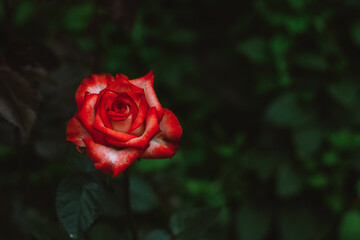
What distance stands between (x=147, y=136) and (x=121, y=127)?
0.16 feet

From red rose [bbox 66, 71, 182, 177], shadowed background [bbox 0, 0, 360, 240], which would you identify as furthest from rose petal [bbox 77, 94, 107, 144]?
shadowed background [bbox 0, 0, 360, 240]

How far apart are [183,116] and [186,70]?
244 millimetres

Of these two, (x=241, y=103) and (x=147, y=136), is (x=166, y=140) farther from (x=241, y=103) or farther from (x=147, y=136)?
(x=241, y=103)

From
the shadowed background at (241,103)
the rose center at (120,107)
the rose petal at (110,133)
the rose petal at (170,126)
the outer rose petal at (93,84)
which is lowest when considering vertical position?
the shadowed background at (241,103)

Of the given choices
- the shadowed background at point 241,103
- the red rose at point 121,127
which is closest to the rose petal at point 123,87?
the red rose at point 121,127

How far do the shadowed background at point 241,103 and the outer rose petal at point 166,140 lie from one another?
603 mm

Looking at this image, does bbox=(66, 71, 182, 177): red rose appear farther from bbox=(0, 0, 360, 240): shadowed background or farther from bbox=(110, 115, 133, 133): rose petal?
bbox=(0, 0, 360, 240): shadowed background

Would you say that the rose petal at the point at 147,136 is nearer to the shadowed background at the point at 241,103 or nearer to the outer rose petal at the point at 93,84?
the outer rose petal at the point at 93,84

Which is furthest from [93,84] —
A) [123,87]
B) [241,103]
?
[241,103]

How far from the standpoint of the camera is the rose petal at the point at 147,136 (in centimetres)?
44

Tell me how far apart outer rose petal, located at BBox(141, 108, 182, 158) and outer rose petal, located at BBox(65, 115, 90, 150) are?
92 mm

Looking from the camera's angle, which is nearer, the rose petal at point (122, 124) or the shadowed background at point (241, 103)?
the rose petal at point (122, 124)

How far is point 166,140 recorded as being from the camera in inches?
19.3

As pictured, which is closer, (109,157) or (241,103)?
(109,157)
